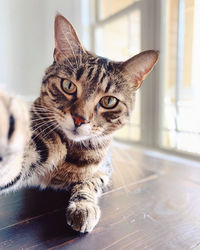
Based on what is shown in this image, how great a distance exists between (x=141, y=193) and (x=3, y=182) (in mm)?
469

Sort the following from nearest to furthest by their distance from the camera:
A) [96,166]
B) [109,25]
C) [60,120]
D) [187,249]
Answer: [187,249], [60,120], [96,166], [109,25]

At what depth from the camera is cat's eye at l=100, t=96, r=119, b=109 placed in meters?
0.70

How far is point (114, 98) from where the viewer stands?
28.5 inches

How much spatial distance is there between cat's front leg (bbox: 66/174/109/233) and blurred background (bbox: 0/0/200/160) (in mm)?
489

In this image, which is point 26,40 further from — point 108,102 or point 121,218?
point 121,218

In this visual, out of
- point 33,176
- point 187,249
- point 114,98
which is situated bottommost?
point 187,249

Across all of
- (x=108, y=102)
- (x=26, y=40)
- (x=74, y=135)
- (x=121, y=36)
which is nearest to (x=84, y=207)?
(x=74, y=135)

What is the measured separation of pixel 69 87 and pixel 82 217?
15.2 inches

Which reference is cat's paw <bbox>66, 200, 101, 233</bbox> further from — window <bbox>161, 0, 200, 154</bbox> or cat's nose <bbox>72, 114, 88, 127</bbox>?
window <bbox>161, 0, 200, 154</bbox>

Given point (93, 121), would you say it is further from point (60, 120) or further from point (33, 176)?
point (33, 176)

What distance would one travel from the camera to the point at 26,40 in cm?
183

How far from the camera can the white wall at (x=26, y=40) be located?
1751 mm

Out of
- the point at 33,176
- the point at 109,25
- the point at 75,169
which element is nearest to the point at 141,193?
the point at 75,169

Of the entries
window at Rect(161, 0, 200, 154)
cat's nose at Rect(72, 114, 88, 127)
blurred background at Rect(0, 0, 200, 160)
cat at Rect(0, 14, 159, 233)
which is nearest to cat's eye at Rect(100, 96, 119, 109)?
cat at Rect(0, 14, 159, 233)
